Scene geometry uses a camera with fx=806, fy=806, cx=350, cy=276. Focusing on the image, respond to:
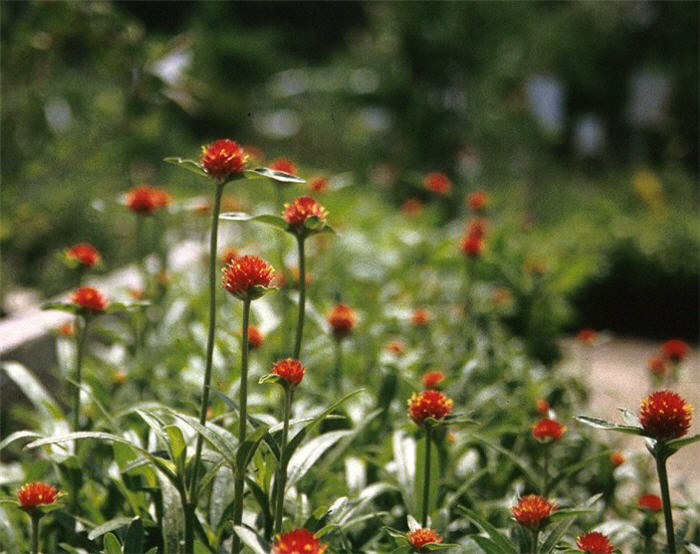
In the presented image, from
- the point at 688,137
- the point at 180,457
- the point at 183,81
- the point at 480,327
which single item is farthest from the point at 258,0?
the point at 180,457

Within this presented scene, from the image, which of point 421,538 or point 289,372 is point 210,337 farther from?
point 421,538

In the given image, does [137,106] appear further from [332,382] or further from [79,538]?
[79,538]

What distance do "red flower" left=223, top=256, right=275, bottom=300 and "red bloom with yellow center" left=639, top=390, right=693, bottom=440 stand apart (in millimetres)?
535

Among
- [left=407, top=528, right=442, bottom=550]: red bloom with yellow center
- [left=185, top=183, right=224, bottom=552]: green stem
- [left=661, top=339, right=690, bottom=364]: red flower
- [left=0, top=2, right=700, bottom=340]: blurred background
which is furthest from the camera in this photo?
[left=0, top=2, right=700, bottom=340]: blurred background

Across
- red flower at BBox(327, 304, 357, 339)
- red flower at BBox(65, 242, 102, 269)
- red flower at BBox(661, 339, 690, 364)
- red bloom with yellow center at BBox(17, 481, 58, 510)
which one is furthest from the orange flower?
red flower at BBox(661, 339, 690, 364)

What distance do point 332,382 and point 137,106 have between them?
1773 millimetres

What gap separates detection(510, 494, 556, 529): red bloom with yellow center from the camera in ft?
3.45

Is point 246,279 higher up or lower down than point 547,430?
higher up

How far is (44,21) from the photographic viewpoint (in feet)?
10.5

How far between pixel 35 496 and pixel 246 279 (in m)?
0.44

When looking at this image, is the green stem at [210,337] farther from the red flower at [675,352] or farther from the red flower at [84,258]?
the red flower at [675,352]

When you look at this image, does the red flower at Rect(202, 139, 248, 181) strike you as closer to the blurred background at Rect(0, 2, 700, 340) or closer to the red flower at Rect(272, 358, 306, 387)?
the red flower at Rect(272, 358, 306, 387)

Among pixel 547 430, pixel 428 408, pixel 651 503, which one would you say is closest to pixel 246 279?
pixel 428 408

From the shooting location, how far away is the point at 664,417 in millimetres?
1059
